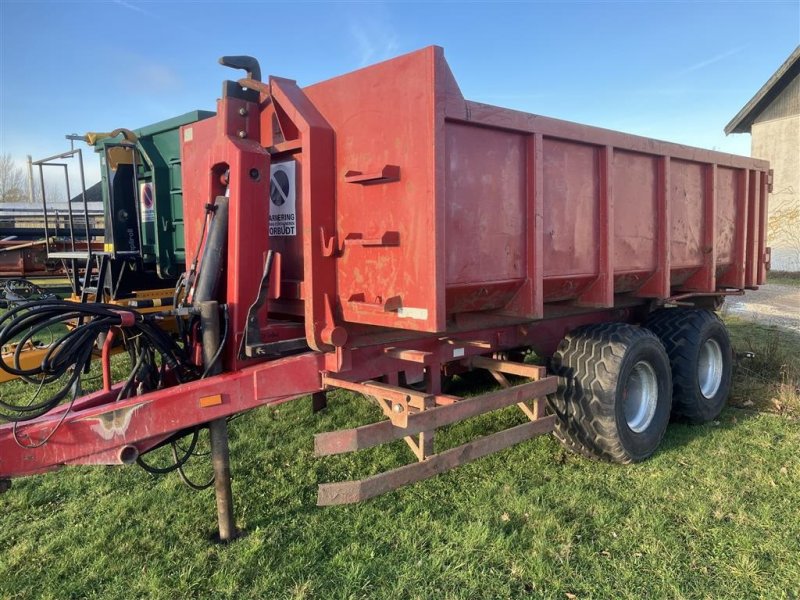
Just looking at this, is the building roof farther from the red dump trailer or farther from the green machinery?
the green machinery

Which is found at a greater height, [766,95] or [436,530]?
[766,95]

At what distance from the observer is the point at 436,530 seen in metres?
3.65

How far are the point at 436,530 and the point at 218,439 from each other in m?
1.42

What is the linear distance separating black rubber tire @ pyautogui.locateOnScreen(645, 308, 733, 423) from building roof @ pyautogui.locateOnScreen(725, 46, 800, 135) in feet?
67.9

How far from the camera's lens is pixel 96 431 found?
3.24 meters

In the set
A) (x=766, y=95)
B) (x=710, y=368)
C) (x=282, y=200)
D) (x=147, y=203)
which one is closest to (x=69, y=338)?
(x=282, y=200)

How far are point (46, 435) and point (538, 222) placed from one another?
3.01 meters

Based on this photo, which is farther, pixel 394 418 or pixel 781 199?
pixel 781 199

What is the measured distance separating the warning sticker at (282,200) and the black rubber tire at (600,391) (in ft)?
7.62

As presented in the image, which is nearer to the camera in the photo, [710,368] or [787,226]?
[710,368]

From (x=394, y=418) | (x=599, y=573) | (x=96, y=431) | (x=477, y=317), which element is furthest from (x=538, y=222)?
(x=96, y=431)

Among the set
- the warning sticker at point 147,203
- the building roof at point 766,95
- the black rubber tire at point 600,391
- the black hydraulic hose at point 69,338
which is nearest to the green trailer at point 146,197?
the warning sticker at point 147,203

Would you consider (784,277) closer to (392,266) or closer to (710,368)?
(710,368)

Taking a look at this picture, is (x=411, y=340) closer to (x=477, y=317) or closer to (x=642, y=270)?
(x=477, y=317)
